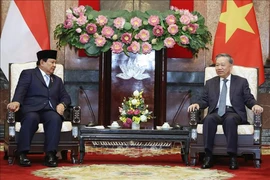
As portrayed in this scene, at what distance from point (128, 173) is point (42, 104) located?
1577mm

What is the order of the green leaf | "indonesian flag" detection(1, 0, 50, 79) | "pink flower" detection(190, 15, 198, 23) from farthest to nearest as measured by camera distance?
"indonesian flag" detection(1, 0, 50, 79)
the green leaf
"pink flower" detection(190, 15, 198, 23)

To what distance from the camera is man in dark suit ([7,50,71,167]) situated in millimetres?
6746

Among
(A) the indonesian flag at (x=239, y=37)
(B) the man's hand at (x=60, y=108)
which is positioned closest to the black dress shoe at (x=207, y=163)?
(B) the man's hand at (x=60, y=108)

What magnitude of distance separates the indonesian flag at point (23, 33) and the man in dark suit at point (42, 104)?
1793mm

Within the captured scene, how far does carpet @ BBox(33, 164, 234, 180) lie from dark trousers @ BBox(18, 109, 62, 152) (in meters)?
0.39

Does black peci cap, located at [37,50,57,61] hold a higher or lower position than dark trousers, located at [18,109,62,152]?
higher

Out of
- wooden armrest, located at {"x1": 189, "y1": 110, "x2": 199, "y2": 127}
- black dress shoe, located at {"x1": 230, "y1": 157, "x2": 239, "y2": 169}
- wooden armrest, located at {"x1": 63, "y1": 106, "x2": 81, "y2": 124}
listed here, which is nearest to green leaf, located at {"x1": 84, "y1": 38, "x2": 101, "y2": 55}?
wooden armrest, located at {"x1": 63, "y1": 106, "x2": 81, "y2": 124}

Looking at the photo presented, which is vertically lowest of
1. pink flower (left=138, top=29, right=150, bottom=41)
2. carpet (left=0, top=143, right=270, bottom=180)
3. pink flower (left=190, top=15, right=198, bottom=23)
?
carpet (left=0, top=143, right=270, bottom=180)

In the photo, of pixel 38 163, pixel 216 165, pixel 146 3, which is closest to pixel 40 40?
pixel 146 3

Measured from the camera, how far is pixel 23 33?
361 inches

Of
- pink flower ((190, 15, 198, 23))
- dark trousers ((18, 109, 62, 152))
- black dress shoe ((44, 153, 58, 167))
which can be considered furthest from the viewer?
pink flower ((190, 15, 198, 23))

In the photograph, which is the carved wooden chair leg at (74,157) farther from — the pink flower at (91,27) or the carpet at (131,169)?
the pink flower at (91,27)

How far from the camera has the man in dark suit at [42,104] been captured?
6746 mm

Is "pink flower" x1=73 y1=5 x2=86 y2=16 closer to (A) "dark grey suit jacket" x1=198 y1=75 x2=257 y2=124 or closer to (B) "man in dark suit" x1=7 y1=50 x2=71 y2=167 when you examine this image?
(B) "man in dark suit" x1=7 y1=50 x2=71 y2=167
